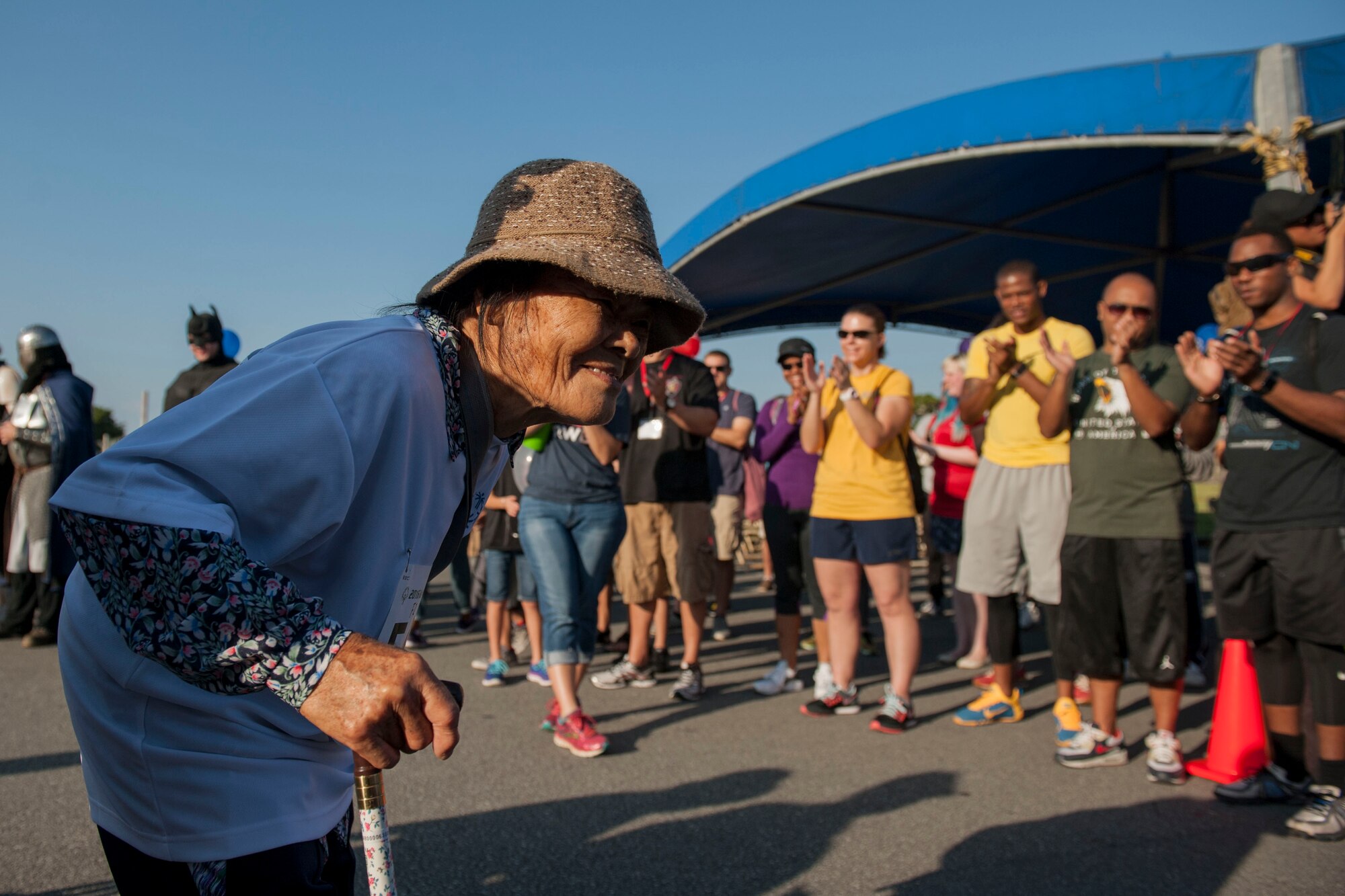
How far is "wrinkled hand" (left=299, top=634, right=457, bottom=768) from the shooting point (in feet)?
3.67

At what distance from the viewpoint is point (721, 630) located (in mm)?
8062

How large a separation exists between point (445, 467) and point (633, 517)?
16.0 ft

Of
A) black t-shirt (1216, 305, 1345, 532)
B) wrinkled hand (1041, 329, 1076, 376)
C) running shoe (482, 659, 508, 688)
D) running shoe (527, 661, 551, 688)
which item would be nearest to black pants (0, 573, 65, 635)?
running shoe (482, 659, 508, 688)

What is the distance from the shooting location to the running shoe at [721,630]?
798 centimetres

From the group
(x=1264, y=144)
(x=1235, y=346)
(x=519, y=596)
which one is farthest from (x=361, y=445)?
(x=1264, y=144)

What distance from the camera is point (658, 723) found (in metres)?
Answer: 5.23

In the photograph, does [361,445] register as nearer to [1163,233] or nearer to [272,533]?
[272,533]

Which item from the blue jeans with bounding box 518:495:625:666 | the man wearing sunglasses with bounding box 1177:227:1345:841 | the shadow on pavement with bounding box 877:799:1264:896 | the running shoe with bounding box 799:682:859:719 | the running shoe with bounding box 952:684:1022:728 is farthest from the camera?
the running shoe with bounding box 799:682:859:719

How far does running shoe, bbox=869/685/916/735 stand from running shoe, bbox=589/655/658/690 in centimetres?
169

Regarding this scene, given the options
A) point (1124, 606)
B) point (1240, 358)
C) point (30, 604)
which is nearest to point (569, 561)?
point (1124, 606)

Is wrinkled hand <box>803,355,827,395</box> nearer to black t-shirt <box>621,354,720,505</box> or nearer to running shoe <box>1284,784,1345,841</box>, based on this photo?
black t-shirt <box>621,354,720,505</box>

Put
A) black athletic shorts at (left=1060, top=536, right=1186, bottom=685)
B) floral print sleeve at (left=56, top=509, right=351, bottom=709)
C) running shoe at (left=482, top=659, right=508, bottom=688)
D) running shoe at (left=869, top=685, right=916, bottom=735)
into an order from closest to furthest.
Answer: floral print sleeve at (left=56, top=509, right=351, bottom=709)
black athletic shorts at (left=1060, top=536, right=1186, bottom=685)
running shoe at (left=869, top=685, right=916, bottom=735)
running shoe at (left=482, top=659, right=508, bottom=688)

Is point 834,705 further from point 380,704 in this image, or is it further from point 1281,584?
point 380,704

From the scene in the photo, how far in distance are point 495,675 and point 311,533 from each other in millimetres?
5155
